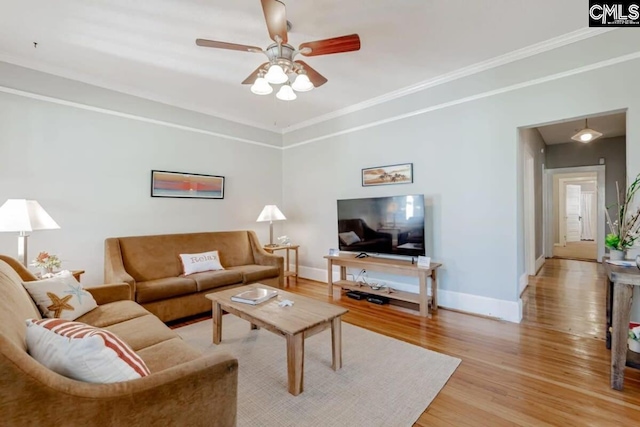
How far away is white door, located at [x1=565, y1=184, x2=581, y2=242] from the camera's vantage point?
8836 millimetres

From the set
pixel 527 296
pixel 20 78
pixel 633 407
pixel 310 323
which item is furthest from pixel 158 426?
pixel 527 296

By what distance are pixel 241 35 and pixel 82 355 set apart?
259cm

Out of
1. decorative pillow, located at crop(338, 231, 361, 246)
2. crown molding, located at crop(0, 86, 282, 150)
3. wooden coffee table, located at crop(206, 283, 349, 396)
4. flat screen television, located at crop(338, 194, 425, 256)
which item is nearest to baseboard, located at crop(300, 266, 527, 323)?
flat screen television, located at crop(338, 194, 425, 256)

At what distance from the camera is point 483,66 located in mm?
3146

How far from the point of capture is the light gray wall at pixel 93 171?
2.96 metres

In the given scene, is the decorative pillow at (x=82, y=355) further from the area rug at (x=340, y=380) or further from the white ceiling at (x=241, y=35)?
the white ceiling at (x=241, y=35)

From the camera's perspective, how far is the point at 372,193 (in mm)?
4191

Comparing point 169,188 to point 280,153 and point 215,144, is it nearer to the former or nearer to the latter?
point 215,144

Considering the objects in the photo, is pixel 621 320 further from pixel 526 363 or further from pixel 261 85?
pixel 261 85

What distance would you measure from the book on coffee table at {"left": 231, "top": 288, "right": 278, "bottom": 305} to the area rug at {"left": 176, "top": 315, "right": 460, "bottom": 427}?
1.50 feet

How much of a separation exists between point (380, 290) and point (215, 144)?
3.24 meters

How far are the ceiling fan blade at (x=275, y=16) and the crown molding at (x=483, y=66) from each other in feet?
7.22

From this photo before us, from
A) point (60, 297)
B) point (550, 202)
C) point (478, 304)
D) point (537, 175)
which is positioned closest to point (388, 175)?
point (478, 304)

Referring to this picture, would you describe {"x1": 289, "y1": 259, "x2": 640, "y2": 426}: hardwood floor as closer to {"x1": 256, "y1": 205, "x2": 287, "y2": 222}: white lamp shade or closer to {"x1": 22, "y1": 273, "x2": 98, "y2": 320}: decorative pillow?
{"x1": 256, "y1": 205, "x2": 287, "y2": 222}: white lamp shade
